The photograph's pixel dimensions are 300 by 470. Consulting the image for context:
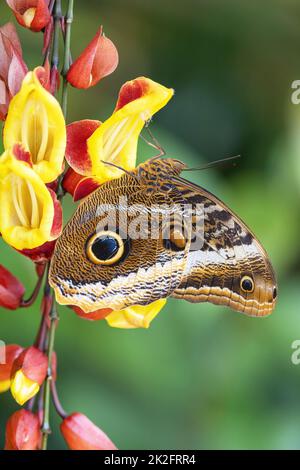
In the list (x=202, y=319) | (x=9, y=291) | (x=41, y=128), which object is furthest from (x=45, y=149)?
(x=202, y=319)

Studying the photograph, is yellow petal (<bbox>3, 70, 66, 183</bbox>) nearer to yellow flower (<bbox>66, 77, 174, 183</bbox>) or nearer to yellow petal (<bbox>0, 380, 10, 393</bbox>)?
yellow flower (<bbox>66, 77, 174, 183</bbox>)

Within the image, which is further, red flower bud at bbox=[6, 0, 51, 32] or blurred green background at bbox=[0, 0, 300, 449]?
blurred green background at bbox=[0, 0, 300, 449]


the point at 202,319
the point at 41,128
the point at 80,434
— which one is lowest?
the point at 80,434

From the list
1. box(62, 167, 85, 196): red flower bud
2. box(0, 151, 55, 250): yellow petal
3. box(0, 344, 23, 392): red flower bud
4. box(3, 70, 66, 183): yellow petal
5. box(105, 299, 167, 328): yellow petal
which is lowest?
box(0, 344, 23, 392): red flower bud

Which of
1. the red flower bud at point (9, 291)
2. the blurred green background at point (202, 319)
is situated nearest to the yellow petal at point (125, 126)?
the red flower bud at point (9, 291)

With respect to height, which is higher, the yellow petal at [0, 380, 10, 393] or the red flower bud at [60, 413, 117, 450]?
the yellow petal at [0, 380, 10, 393]

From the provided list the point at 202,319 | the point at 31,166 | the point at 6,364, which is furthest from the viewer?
the point at 202,319

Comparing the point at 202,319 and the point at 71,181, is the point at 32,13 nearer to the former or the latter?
the point at 71,181

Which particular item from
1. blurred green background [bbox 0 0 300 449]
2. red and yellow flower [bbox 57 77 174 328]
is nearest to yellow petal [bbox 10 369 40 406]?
red and yellow flower [bbox 57 77 174 328]
